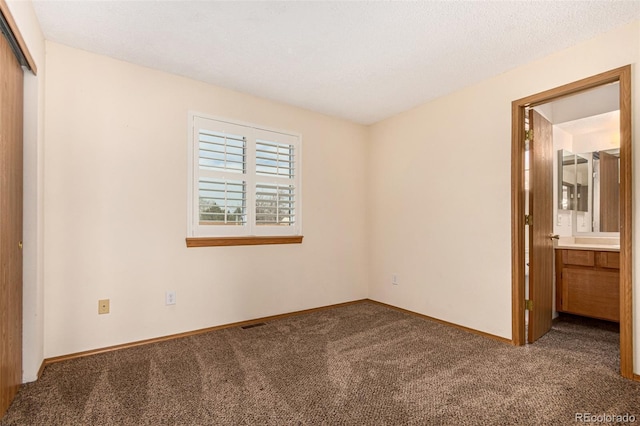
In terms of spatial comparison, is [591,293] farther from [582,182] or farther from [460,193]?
[460,193]

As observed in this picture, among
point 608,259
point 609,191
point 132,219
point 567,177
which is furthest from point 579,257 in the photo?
point 132,219

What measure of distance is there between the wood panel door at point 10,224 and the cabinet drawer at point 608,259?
4646mm

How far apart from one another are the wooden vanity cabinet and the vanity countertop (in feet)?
0.13

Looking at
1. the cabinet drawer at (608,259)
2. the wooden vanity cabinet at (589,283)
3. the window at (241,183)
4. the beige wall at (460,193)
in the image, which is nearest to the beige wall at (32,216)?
the window at (241,183)

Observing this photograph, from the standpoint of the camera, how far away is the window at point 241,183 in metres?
2.94

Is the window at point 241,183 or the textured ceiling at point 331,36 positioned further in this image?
the window at point 241,183

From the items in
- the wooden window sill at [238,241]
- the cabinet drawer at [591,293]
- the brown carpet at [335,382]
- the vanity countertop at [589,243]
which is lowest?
the brown carpet at [335,382]

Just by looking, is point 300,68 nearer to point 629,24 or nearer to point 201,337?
point 629,24

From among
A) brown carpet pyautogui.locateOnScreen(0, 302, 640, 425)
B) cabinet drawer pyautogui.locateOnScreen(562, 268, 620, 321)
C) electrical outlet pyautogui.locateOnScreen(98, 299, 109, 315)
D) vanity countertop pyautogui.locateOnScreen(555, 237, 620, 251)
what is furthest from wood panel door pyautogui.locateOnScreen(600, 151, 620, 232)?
electrical outlet pyautogui.locateOnScreen(98, 299, 109, 315)

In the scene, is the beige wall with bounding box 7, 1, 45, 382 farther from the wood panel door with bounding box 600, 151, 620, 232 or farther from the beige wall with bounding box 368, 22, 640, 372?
the wood panel door with bounding box 600, 151, 620, 232

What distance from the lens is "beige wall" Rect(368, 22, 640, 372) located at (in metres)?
2.46

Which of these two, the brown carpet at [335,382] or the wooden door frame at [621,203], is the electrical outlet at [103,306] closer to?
the brown carpet at [335,382]

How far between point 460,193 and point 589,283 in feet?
5.37

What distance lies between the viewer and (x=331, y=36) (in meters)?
Answer: 2.26
